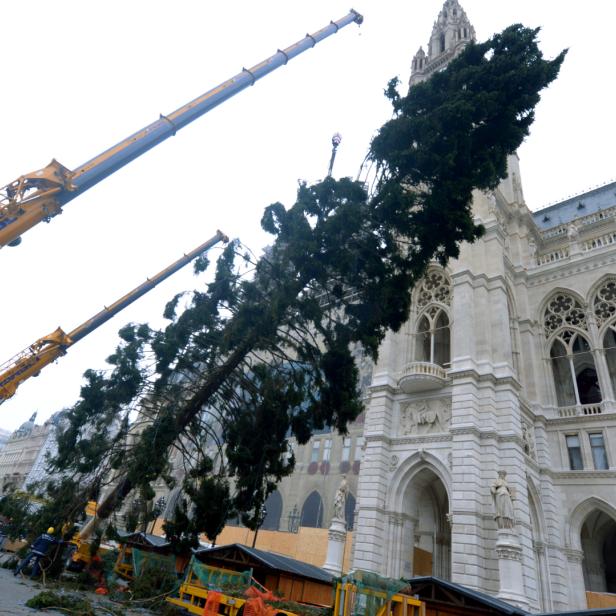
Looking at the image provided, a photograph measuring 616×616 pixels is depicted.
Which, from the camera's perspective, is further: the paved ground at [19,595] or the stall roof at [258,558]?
the stall roof at [258,558]

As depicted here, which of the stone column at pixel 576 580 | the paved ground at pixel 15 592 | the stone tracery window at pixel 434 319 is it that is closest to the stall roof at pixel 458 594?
the paved ground at pixel 15 592

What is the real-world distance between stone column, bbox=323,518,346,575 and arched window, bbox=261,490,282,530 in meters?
7.57

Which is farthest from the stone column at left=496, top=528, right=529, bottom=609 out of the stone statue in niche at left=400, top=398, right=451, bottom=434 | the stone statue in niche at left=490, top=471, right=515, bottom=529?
the stone statue in niche at left=400, top=398, right=451, bottom=434

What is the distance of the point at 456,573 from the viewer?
60.0 ft

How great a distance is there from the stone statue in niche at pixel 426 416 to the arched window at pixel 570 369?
831 centimetres

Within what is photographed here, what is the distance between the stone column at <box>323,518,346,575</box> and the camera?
68.7 feet

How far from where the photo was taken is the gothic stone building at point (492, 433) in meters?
20.2

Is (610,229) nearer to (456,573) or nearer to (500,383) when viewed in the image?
(500,383)

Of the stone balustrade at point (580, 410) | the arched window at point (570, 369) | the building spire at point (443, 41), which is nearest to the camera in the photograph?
the stone balustrade at point (580, 410)

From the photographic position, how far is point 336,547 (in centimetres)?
2139

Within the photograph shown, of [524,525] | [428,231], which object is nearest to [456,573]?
[524,525]

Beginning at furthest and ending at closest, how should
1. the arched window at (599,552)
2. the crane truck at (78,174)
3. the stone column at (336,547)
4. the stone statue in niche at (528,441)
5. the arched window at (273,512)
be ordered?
the arched window at (273,512)
the stone statue in niche at (528,441)
the arched window at (599,552)
the stone column at (336,547)
the crane truck at (78,174)

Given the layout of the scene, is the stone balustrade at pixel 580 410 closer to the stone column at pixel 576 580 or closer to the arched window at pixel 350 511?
the stone column at pixel 576 580

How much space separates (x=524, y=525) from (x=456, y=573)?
364cm
